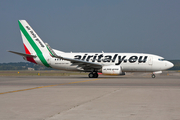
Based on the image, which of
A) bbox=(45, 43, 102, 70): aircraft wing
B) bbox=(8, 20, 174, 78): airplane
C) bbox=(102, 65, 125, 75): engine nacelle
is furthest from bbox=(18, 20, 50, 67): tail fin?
bbox=(102, 65, 125, 75): engine nacelle

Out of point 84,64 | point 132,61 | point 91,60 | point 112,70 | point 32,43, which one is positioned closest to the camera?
point 112,70

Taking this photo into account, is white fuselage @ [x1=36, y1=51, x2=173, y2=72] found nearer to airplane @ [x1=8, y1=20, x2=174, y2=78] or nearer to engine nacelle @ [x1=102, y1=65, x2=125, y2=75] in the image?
airplane @ [x1=8, y1=20, x2=174, y2=78]

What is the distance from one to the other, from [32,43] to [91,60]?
402 inches

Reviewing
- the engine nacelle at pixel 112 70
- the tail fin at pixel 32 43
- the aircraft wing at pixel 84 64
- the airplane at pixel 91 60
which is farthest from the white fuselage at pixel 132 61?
the tail fin at pixel 32 43

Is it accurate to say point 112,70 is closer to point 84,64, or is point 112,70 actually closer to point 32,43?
point 84,64

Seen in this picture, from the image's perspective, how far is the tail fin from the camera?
4075 cm

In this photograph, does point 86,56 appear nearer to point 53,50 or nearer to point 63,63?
point 63,63

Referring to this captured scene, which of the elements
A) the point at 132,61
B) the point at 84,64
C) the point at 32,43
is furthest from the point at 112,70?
the point at 32,43

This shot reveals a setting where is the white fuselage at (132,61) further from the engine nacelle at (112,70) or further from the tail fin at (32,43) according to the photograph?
the tail fin at (32,43)

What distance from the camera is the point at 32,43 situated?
41.1 m
